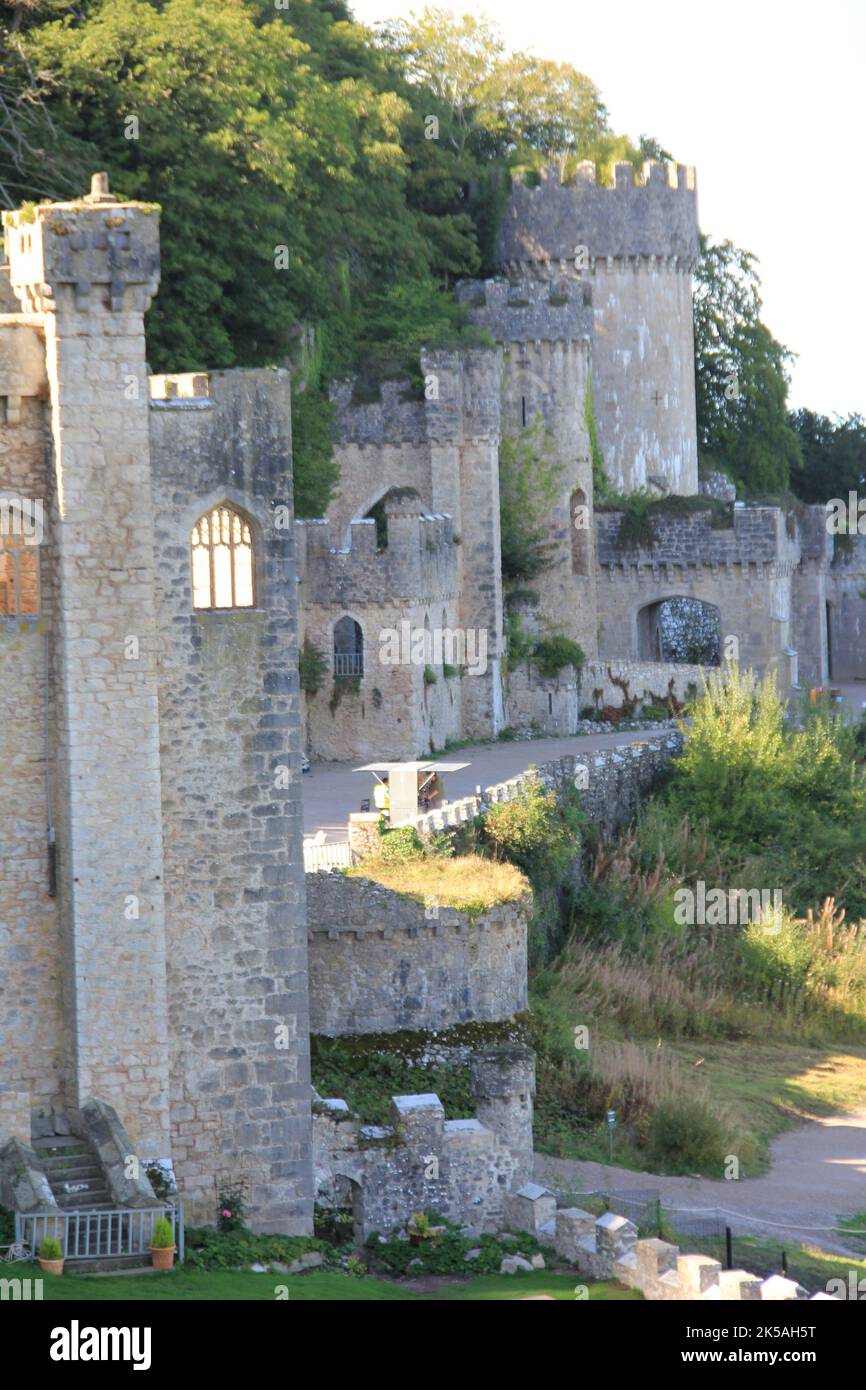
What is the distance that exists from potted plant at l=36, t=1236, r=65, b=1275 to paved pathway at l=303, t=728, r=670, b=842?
13153 millimetres

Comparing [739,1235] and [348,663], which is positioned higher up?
[348,663]

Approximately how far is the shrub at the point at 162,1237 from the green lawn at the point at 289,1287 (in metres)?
0.23

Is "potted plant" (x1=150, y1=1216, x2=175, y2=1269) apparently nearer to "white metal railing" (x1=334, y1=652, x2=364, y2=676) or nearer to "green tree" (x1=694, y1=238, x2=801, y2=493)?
"white metal railing" (x1=334, y1=652, x2=364, y2=676)

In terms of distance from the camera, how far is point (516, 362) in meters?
53.9

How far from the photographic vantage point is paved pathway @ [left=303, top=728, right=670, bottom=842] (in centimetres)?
3697

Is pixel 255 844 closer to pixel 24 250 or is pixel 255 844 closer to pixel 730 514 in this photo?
pixel 24 250

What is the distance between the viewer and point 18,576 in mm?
21844

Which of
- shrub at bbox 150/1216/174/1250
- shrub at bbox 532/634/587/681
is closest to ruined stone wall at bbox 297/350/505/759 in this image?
shrub at bbox 532/634/587/681

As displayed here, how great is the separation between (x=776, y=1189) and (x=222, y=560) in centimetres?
1069

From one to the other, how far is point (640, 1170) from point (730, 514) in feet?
107

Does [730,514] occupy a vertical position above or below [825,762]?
above

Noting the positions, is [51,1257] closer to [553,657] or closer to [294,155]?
[294,155]

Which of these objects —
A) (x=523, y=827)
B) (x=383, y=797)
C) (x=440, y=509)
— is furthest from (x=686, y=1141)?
(x=440, y=509)

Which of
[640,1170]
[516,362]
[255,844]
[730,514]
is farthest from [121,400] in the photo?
[730,514]
